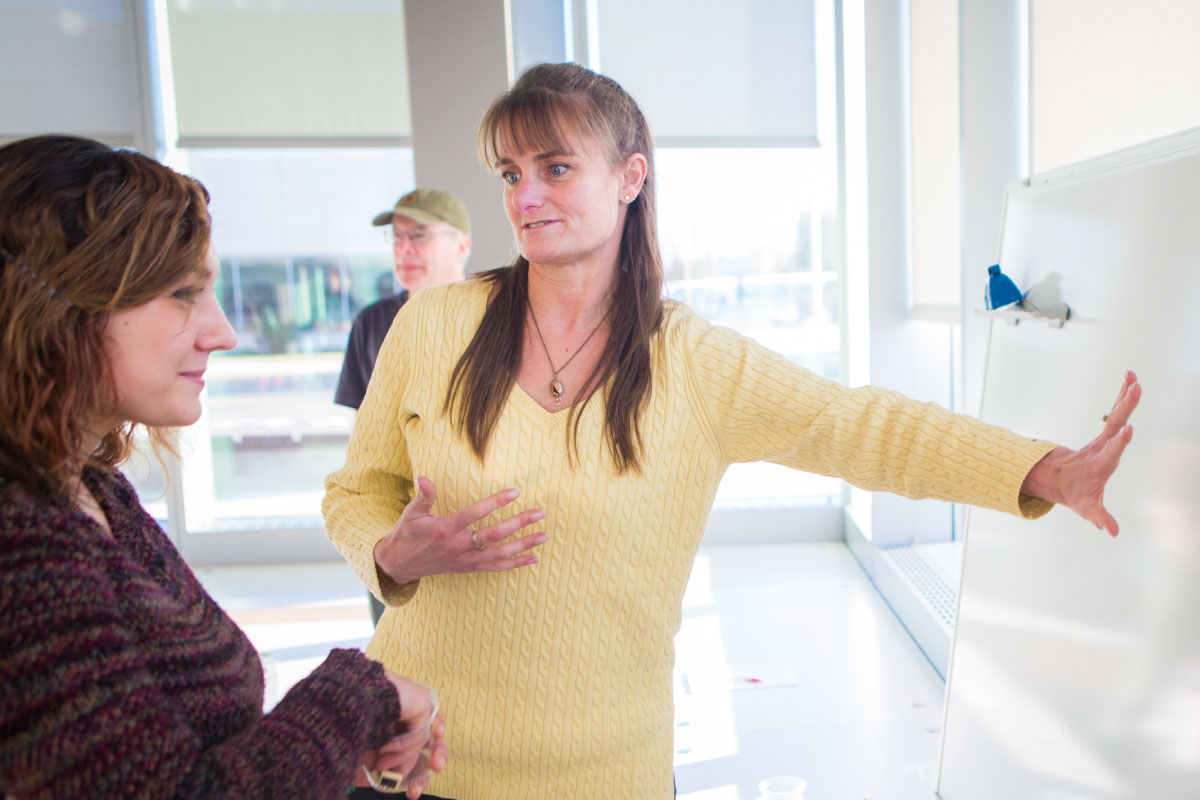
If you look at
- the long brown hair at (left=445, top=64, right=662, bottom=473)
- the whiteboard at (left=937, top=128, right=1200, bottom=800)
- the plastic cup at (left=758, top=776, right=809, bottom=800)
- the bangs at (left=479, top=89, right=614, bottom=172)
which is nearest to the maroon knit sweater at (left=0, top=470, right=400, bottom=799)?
the long brown hair at (left=445, top=64, right=662, bottom=473)

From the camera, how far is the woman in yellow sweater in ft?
3.97

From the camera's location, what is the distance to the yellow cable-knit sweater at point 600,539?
3.99ft

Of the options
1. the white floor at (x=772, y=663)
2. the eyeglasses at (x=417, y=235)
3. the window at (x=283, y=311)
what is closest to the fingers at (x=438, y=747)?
the white floor at (x=772, y=663)

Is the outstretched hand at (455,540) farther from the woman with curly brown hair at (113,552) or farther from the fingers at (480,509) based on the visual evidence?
the woman with curly brown hair at (113,552)

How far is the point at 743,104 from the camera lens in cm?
469

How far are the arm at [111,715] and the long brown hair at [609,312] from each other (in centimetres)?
53

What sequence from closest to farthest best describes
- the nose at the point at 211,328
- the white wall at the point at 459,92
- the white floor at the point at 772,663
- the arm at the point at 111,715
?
the arm at the point at 111,715, the nose at the point at 211,328, the white floor at the point at 772,663, the white wall at the point at 459,92

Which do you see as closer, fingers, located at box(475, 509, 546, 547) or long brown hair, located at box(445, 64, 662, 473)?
fingers, located at box(475, 509, 546, 547)

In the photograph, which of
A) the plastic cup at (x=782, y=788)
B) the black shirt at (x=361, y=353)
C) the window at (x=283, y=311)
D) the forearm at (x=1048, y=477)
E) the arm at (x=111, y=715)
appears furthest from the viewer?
the window at (x=283, y=311)

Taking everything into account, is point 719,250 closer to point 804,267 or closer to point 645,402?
point 804,267

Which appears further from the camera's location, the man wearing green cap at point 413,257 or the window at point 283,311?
the window at point 283,311

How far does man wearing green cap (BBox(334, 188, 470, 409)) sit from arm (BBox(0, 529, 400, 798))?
88.0 inches

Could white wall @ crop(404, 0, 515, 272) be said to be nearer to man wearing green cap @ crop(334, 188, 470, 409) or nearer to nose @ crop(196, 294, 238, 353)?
man wearing green cap @ crop(334, 188, 470, 409)

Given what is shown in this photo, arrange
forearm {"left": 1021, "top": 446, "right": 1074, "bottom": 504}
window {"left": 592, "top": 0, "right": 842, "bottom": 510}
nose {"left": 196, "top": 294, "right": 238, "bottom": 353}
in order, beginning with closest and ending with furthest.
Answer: nose {"left": 196, "top": 294, "right": 238, "bottom": 353} → forearm {"left": 1021, "top": 446, "right": 1074, "bottom": 504} → window {"left": 592, "top": 0, "right": 842, "bottom": 510}
